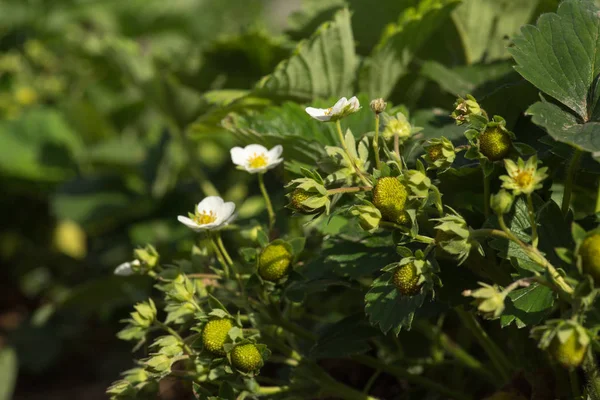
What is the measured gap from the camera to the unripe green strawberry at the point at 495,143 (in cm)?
61

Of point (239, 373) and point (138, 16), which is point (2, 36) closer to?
point (138, 16)

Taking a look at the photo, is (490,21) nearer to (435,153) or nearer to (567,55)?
(567,55)

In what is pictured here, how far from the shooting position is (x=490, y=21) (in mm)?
1062

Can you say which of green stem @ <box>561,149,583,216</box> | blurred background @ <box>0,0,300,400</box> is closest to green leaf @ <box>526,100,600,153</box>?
green stem @ <box>561,149,583,216</box>

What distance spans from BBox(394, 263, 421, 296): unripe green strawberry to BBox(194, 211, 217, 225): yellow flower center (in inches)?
9.1

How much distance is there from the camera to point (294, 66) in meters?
0.98

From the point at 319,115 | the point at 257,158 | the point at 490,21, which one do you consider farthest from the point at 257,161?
the point at 490,21

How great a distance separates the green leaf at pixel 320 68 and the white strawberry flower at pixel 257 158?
0.60ft

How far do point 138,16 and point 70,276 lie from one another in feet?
3.83

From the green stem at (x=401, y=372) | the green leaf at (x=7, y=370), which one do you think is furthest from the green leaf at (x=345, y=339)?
the green leaf at (x=7, y=370)

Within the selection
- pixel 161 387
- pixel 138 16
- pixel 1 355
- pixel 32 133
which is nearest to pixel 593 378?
pixel 161 387

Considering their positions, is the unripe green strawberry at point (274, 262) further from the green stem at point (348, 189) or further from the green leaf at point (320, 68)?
the green leaf at point (320, 68)

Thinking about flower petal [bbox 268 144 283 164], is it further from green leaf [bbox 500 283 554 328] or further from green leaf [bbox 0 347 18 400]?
Result: green leaf [bbox 0 347 18 400]

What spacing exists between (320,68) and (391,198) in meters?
0.45
